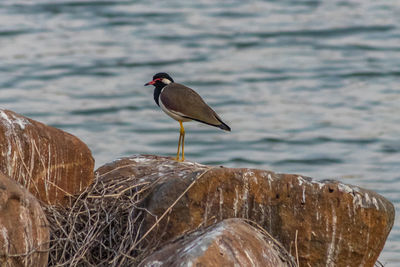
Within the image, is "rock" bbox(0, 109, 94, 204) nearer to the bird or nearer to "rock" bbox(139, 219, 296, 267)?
"rock" bbox(139, 219, 296, 267)

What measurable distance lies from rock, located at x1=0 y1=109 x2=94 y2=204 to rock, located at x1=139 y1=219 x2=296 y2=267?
48.5 inches

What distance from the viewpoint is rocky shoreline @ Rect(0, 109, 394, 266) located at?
6832 millimetres

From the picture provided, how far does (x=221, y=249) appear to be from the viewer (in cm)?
600

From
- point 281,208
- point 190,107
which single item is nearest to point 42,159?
point 281,208

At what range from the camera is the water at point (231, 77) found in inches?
628

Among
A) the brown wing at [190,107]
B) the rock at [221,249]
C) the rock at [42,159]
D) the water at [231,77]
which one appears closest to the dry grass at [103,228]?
the rock at [42,159]

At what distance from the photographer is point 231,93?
61.6ft

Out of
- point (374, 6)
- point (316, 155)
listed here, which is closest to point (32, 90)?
point (316, 155)

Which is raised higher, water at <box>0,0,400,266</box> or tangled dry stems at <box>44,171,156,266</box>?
tangled dry stems at <box>44,171,156,266</box>

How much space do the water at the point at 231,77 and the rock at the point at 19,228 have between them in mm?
5716

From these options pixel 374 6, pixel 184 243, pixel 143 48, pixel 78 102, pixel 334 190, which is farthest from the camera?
pixel 374 6

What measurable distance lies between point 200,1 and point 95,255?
780 inches

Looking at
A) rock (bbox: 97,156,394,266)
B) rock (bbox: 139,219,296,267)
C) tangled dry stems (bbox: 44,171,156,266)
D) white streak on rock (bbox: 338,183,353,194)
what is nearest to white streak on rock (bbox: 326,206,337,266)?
rock (bbox: 97,156,394,266)

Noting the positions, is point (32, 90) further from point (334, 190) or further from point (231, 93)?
point (334, 190)
